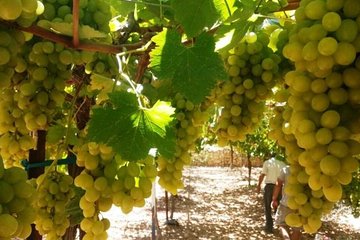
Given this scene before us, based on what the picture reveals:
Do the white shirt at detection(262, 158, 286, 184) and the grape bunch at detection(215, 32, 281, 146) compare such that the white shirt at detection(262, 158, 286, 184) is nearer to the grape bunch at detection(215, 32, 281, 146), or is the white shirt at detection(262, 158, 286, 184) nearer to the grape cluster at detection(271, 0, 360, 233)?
the grape bunch at detection(215, 32, 281, 146)

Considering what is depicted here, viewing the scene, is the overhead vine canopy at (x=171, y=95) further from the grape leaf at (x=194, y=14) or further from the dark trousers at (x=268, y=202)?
the dark trousers at (x=268, y=202)

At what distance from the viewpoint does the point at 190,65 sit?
103 cm

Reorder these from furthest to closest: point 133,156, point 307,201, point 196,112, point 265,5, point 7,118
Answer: point 196,112, point 7,118, point 265,5, point 133,156, point 307,201

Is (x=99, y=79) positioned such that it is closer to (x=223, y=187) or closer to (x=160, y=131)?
(x=160, y=131)

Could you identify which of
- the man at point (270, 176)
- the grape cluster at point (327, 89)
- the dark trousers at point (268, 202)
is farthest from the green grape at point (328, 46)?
the dark trousers at point (268, 202)

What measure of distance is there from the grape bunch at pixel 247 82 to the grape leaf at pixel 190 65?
15cm

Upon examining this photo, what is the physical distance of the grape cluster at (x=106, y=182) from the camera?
1003 mm

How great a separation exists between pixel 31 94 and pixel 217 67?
1.51 ft

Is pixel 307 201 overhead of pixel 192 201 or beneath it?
overhead

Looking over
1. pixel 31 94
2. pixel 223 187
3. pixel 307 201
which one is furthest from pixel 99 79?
pixel 223 187

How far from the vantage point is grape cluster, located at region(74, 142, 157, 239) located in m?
1.00

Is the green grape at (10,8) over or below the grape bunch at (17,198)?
over

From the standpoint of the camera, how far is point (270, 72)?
112cm

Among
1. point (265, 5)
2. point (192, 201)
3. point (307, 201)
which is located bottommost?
point (192, 201)
